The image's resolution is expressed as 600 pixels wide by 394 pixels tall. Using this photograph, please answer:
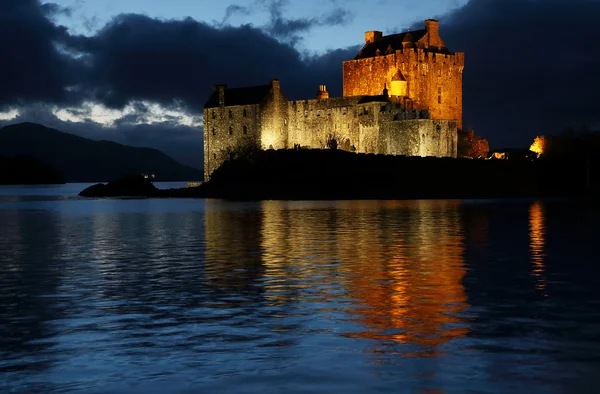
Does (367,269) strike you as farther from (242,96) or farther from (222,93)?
(222,93)

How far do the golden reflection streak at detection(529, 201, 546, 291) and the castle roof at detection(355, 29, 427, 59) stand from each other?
5155 cm

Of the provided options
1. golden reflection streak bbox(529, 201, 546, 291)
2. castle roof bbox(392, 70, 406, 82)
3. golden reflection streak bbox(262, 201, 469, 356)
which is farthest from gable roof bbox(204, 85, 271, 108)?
golden reflection streak bbox(262, 201, 469, 356)

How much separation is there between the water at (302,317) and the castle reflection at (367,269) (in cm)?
7

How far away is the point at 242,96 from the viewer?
102 metres

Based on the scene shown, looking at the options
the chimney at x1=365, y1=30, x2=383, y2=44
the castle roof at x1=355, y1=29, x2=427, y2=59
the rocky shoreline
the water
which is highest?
the chimney at x1=365, y1=30, x2=383, y2=44

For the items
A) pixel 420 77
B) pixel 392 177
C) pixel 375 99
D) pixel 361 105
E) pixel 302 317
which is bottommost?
pixel 302 317

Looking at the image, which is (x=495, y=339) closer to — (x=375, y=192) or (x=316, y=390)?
(x=316, y=390)

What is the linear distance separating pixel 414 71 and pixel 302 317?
280 ft

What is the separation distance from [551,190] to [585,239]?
6267 centimetres

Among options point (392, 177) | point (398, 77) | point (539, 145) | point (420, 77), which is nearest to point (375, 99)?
point (398, 77)

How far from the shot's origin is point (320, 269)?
23.9 m

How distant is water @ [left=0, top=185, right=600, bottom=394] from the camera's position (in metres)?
11.4

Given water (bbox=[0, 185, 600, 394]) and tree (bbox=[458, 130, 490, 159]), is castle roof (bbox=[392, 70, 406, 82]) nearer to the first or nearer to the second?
tree (bbox=[458, 130, 490, 159])

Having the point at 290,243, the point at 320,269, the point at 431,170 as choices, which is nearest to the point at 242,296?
the point at 320,269
